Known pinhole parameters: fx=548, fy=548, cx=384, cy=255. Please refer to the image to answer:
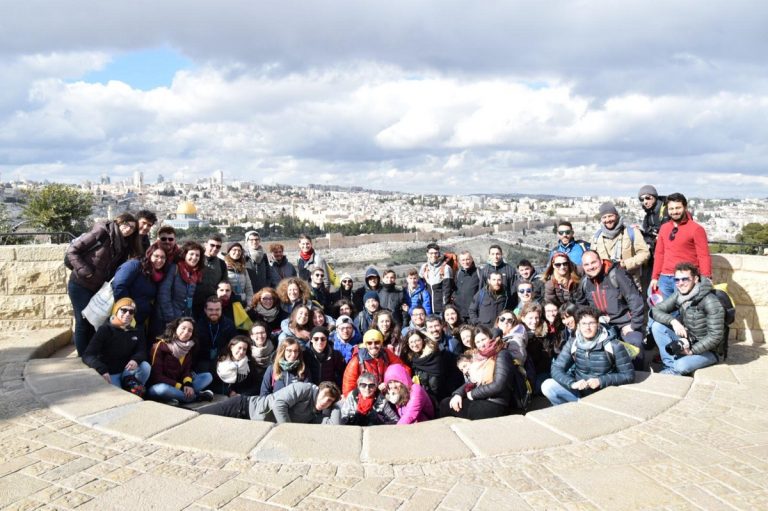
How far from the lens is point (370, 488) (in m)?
2.58

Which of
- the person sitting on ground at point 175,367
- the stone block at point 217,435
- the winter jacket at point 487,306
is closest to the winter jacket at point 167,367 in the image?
the person sitting on ground at point 175,367

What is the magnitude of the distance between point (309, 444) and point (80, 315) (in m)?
2.86

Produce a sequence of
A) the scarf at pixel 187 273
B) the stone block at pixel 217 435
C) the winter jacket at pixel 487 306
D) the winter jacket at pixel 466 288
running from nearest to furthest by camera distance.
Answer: the stone block at pixel 217 435
the scarf at pixel 187 273
the winter jacket at pixel 487 306
the winter jacket at pixel 466 288

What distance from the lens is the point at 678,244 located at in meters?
5.05

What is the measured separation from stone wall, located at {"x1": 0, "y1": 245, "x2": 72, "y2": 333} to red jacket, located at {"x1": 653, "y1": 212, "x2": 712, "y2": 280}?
247 inches

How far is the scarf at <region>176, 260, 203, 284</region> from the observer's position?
487 centimetres

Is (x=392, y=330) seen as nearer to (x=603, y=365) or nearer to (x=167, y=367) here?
(x=603, y=365)

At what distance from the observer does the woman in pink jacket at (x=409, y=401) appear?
12.8 feet

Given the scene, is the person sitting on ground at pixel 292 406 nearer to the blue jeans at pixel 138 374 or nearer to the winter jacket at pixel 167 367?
the winter jacket at pixel 167 367

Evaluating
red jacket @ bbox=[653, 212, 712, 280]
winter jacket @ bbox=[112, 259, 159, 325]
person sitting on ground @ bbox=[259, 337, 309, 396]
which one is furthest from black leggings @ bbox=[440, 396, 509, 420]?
winter jacket @ bbox=[112, 259, 159, 325]

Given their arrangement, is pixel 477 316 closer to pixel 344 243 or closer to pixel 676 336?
pixel 676 336

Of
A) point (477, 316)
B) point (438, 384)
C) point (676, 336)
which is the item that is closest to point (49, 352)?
point (438, 384)

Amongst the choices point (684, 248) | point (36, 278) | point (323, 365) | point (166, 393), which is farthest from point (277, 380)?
point (684, 248)

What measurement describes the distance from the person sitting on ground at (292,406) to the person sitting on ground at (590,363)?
1.62m
